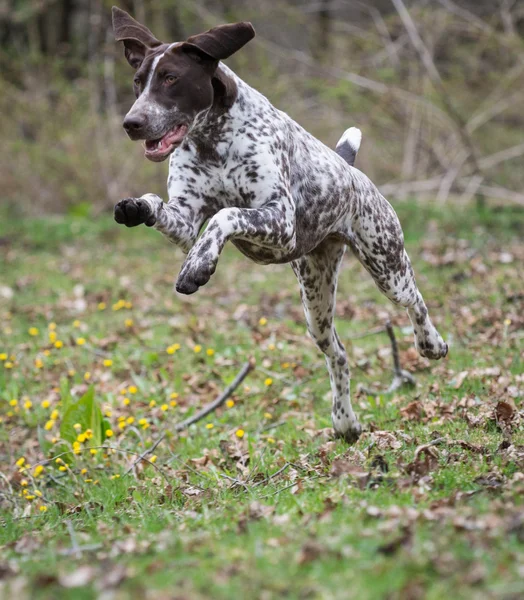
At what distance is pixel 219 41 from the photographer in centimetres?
429

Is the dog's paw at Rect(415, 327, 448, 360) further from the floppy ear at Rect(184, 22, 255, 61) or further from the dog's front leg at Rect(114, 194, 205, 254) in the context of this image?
the floppy ear at Rect(184, 22, 255, 61)

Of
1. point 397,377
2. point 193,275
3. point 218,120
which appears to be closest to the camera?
point 193,275

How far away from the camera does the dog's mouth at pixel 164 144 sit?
4137 millimetres

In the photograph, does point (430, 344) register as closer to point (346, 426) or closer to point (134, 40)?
point (346, 426)

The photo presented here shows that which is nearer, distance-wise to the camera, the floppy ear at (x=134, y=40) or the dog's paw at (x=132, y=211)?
the dog's paw at (x=132, y=211)

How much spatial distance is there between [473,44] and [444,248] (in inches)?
263

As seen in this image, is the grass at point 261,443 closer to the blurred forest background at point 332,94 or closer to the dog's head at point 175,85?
the dog's head at point 175,85

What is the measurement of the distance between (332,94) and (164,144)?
12.0m

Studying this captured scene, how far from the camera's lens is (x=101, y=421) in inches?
237

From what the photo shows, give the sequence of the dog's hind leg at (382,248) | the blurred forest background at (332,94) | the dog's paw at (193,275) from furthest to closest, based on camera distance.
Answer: the blurred forest background at (332,94)
the dog's hind leg at (382,248)
the dog's paw at (193,275)

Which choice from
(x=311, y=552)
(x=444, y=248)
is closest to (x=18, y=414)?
(x=311, y=552)

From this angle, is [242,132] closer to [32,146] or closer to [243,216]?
[243,216]

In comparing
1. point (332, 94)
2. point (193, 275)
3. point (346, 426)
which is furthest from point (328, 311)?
point (332, 94)

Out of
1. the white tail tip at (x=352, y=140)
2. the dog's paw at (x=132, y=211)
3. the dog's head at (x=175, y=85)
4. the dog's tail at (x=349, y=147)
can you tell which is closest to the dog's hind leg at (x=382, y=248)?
the dog's tail at (x=349, y=147)
